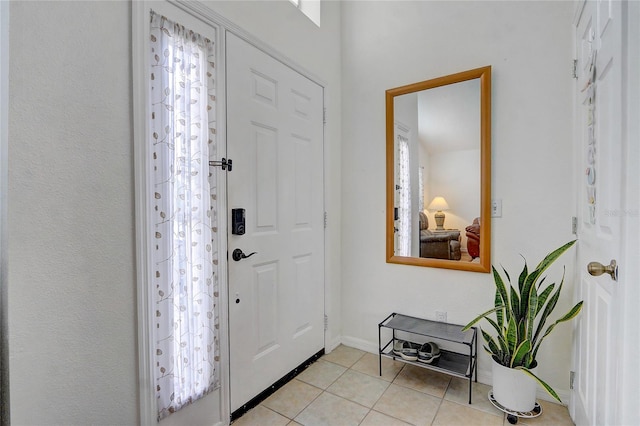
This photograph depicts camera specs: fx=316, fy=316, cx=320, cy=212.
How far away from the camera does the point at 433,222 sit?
2.30 meters

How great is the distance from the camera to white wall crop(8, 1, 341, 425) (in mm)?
1011

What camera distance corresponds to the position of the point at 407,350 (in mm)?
2201

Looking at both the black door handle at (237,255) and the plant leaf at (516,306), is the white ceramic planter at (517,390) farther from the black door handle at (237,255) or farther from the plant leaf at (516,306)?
the black door handle at (237,255)

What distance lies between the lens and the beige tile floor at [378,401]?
1757 mm

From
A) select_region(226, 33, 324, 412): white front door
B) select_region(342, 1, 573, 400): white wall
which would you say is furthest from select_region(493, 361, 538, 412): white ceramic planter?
select_region(226, 33, 324, 412): white front door

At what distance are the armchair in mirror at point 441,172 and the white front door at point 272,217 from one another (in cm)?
60

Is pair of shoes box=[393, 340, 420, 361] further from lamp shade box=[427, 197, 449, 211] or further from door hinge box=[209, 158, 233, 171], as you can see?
door hinge box=[209, 158, 233, 171]

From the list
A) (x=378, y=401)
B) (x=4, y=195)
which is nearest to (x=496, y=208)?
(x=378, y=401)

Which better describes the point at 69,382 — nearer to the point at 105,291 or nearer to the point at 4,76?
the point at 105,291

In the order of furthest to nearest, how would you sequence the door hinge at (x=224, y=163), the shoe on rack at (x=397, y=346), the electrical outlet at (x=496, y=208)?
the shoe on rack at (x=397, y=346) → the electrical outlet at (x=496, y=208) → the door hinge at (x=224, y=163)

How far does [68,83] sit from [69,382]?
1057mm

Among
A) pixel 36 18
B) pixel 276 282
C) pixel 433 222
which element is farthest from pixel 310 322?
pixel 36 18

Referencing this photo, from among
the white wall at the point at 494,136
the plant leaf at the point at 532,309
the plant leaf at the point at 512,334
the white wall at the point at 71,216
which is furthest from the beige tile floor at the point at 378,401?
the white wall at the point at 71,216

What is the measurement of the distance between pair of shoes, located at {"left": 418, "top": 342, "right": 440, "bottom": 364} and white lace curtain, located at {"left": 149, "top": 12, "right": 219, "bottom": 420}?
4.37 ft
